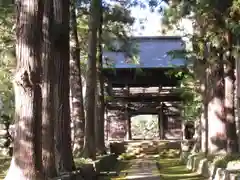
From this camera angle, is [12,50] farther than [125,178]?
Yes

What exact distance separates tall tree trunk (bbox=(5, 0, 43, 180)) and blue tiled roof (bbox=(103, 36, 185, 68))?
1853cm

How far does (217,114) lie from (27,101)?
8231 mm

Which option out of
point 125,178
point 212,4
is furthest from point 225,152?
point 212,4

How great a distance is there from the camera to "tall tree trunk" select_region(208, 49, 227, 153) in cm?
1373

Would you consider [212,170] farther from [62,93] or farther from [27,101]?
[27,101]

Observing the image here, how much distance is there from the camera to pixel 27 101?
677cm

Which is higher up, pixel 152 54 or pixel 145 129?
pixel 152 54

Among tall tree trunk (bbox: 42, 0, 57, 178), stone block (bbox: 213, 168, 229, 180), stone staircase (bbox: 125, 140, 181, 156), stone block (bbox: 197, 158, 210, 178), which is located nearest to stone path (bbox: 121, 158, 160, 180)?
stone block (bbox: 197, 158, 210, 178)

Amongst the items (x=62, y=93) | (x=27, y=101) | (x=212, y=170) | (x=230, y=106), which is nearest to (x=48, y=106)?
(x=62, y=93)

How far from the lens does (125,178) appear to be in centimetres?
1388

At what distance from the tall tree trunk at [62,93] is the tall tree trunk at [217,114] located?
4.80m

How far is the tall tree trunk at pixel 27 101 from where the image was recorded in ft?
22.1

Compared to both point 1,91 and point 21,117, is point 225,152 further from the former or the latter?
point 1,91

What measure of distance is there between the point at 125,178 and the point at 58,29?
5480mm
